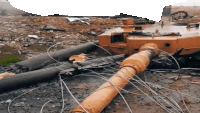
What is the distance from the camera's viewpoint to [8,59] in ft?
20.1

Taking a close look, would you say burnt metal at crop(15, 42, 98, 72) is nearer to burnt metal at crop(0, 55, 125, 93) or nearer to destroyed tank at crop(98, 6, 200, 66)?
burnt metal at crop(0, 55, 125, 93)

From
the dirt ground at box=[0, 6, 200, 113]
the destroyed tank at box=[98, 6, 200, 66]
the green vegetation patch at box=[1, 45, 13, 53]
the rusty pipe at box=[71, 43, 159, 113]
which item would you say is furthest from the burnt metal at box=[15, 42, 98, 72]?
the rusty pipe at box=[71, 43, 159, 113]

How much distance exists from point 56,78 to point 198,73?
8.12 ft

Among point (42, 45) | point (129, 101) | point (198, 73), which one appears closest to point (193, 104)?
point (129, 101)

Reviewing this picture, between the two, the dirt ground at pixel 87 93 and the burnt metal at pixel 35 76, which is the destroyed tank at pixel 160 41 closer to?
the dirt ground at pixel 87 93

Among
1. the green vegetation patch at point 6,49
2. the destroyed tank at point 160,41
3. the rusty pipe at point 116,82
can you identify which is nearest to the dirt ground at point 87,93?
the green vegetation patch at point 6,49

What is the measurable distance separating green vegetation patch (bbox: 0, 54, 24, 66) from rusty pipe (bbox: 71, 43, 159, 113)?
2.77 meters

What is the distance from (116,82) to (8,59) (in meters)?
3.34

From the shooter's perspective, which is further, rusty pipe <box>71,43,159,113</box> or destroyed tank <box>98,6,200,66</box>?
destroyed tank <box>98,6,200,66</box>

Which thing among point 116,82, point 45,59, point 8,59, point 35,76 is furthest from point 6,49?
point 116,82

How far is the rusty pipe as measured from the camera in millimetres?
2920

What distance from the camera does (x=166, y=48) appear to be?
5188mm

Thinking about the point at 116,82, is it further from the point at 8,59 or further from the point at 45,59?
the point at 8,59

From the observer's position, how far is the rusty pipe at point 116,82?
2.92 meters
